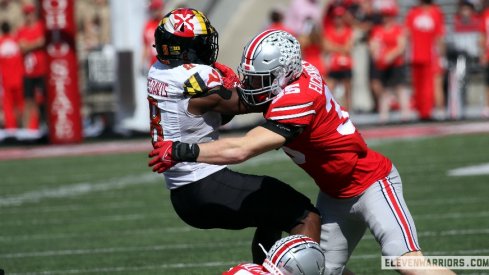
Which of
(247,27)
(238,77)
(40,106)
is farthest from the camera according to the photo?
(40,106)

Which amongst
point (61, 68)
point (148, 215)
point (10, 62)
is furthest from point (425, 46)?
point (148, 215)

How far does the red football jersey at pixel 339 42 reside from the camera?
55.3 ft

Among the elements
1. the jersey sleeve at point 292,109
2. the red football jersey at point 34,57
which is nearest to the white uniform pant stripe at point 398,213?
the jersey sleeve at point 292,109

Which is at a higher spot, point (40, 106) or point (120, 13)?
point (120, 13)

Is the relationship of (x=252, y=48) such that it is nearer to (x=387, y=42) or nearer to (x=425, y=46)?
(x=387, y=42)

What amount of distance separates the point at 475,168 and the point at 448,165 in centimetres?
48

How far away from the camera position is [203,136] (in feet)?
19.0

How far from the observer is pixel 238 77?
5969mm

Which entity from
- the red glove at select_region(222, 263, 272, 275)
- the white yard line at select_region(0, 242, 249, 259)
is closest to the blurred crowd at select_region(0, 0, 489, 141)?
the white yard line at select_region(0, 242, 249, 259)

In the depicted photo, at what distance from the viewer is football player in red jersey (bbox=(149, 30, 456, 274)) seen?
→ 5.23m

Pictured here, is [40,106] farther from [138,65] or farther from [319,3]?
[319,3]

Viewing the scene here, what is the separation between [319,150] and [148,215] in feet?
15.1

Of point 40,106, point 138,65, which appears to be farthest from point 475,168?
point 40,106

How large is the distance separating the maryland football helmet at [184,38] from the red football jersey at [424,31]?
11249mm
